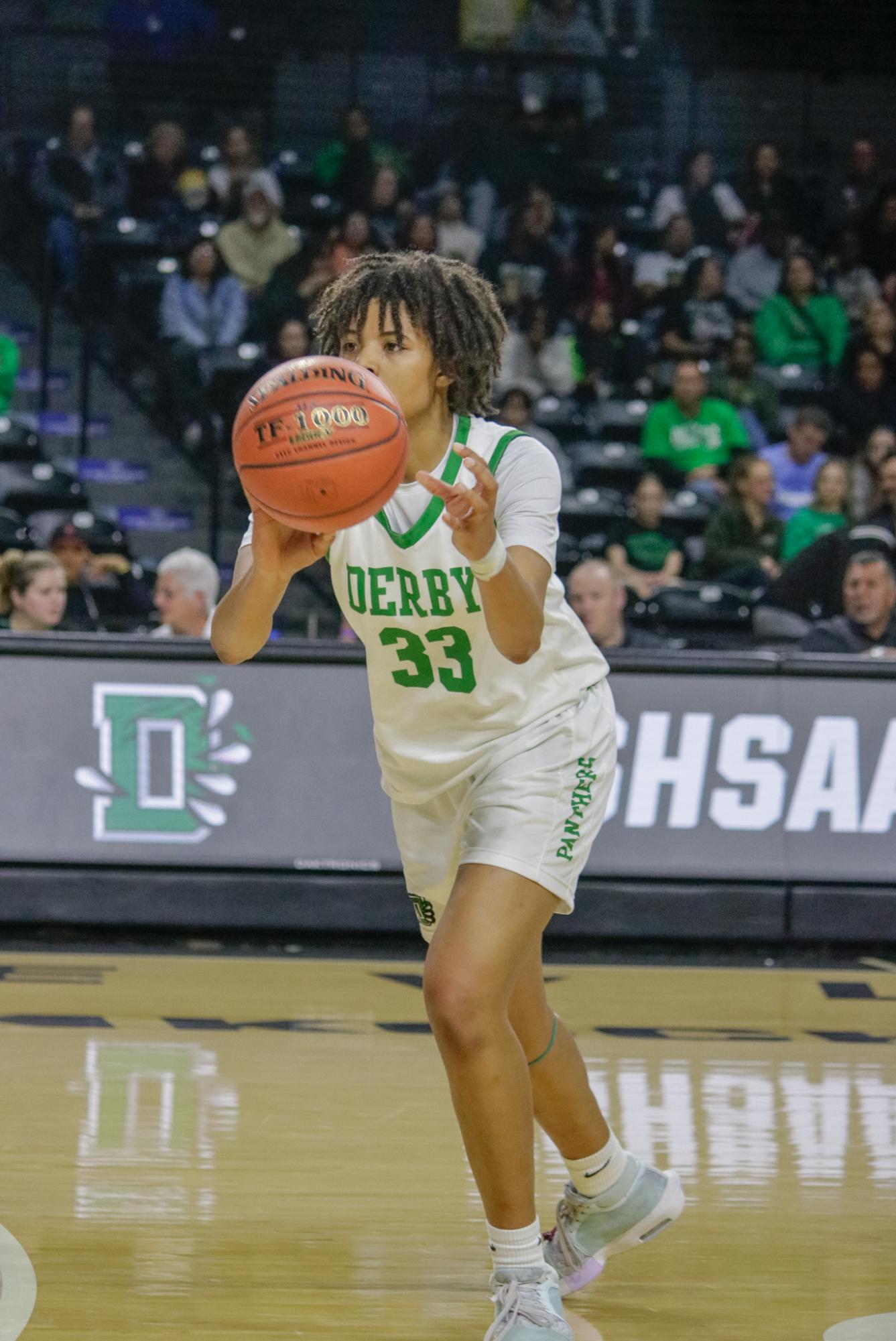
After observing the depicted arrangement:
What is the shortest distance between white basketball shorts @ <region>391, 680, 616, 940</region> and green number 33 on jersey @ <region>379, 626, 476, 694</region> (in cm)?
17

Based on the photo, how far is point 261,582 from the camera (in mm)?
3367

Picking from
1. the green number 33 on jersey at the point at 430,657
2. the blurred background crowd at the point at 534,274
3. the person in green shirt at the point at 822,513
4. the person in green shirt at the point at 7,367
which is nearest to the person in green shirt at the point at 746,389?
the blurred background crowd at the point at 534,274

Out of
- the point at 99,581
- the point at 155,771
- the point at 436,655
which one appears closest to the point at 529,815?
the point at 436,655

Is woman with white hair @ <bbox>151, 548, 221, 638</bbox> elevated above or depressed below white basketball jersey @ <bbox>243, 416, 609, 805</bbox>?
below

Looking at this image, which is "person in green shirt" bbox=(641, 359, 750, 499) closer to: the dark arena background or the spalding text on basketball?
the dark arena background

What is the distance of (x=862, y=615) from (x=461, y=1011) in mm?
5846

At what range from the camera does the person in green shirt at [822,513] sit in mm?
11531

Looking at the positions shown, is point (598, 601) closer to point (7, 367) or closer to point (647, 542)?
point (647, 542)

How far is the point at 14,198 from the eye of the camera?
14367 mm

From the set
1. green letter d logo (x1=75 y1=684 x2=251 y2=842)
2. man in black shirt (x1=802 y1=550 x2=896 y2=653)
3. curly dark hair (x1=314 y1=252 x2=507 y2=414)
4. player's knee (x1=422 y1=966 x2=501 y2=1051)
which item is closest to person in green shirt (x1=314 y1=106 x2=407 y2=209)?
man in black shirt (x1=802 y1=550 x2=896 y2=653)

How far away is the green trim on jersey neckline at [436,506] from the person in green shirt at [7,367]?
33.3 feet

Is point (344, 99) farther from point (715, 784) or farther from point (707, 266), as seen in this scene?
point (715, 784)

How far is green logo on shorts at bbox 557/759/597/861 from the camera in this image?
344 cm

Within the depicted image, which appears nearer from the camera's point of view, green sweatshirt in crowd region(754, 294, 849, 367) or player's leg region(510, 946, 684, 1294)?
player's leg region(510, 946, 684, 1294)
